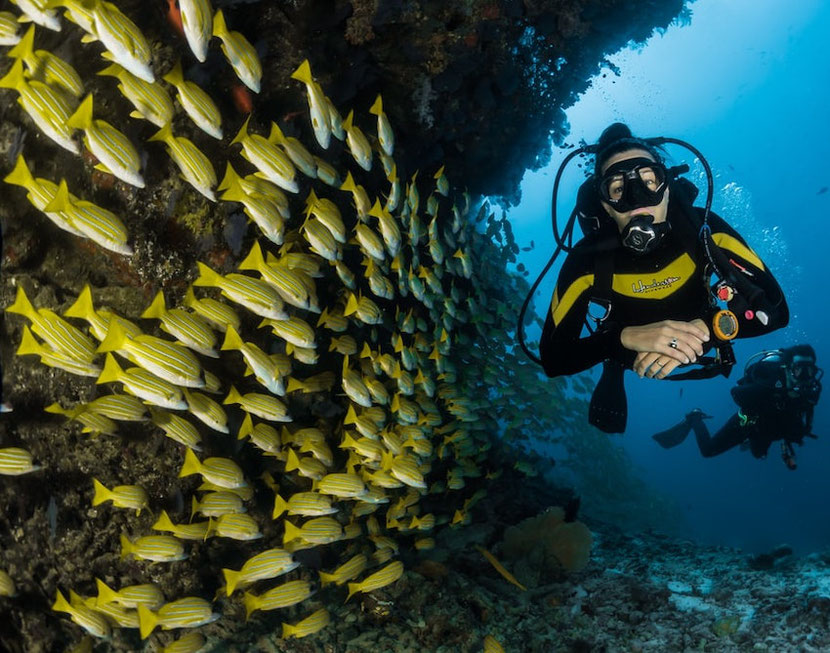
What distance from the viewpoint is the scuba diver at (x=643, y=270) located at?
4.05 m

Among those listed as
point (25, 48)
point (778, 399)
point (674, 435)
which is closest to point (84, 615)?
point (25, 48)

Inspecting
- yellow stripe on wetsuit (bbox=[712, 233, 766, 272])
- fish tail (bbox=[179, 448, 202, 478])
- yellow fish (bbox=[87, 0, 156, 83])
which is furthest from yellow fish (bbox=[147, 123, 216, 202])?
yellow stripe on wetsuit (bbox=[712, 233, 766, 272])

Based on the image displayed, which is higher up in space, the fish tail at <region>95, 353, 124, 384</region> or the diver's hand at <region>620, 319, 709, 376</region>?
the diver's hand at <region>620, 319, 709, 376</region>

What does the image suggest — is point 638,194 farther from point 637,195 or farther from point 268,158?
point 268,158

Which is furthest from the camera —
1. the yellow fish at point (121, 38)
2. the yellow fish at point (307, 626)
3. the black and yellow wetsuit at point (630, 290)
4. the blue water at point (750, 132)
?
the blue water at point (750, 132)

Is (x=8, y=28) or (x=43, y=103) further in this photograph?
(x=8, y=28)

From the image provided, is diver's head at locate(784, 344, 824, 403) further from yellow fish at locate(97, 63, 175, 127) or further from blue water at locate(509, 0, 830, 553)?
blue water at locate(509, 0, 830, 553)

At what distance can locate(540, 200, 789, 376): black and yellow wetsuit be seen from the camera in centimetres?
447

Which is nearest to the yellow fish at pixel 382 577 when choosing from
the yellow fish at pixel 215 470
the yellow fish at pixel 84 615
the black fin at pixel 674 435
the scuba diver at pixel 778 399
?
the yellow fish at pixel 215 470

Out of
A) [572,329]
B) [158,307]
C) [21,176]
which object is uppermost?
[572,329]

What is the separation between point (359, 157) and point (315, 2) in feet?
8.42

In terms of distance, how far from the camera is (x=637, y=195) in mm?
4223

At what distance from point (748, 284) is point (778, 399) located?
7457mm

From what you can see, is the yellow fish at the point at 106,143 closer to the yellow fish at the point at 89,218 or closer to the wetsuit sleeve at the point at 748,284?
the yellow fish at the point at 89,218
